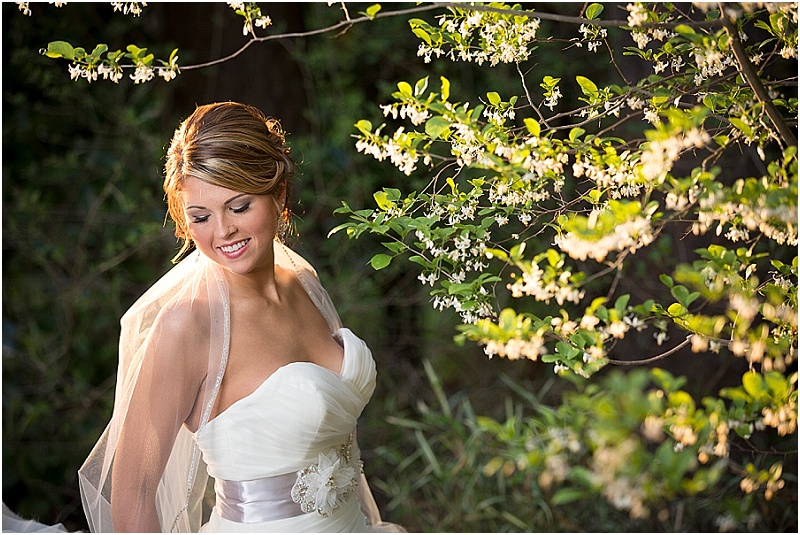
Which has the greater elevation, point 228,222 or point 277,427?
point 228,222

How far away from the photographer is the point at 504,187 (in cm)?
146

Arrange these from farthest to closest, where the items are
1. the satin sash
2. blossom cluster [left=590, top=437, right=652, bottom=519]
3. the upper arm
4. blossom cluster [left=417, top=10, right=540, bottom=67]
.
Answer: the satin sash, the upper arm, blossom cluster [left=417, top=10, right=540, bottom=67], blossom cluster [left=590, top=437, right=652, bottom=519]

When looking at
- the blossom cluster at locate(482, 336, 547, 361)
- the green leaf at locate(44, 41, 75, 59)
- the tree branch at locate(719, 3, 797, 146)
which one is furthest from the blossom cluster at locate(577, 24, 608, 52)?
the green leaf at locate(44, 41, 75, 59)

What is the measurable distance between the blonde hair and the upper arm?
0.30 meters

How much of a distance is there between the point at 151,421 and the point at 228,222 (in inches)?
18.8

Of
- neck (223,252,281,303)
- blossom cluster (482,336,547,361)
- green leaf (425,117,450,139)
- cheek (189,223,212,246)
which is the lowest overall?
blossom cluster (482,336,547,361)

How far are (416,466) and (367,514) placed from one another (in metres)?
1.67

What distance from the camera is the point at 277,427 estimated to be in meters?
1.84

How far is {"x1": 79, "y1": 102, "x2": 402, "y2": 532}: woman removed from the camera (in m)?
1.79

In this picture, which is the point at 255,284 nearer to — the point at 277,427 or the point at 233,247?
the point at 233,247

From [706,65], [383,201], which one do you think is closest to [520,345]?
[383,201]

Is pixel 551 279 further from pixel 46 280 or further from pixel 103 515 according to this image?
pixel 46 280

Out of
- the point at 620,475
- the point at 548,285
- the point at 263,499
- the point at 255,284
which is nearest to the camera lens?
the point at 620,475

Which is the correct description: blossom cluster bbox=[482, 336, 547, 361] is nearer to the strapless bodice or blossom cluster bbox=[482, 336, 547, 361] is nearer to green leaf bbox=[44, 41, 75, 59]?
the strapless bodice
